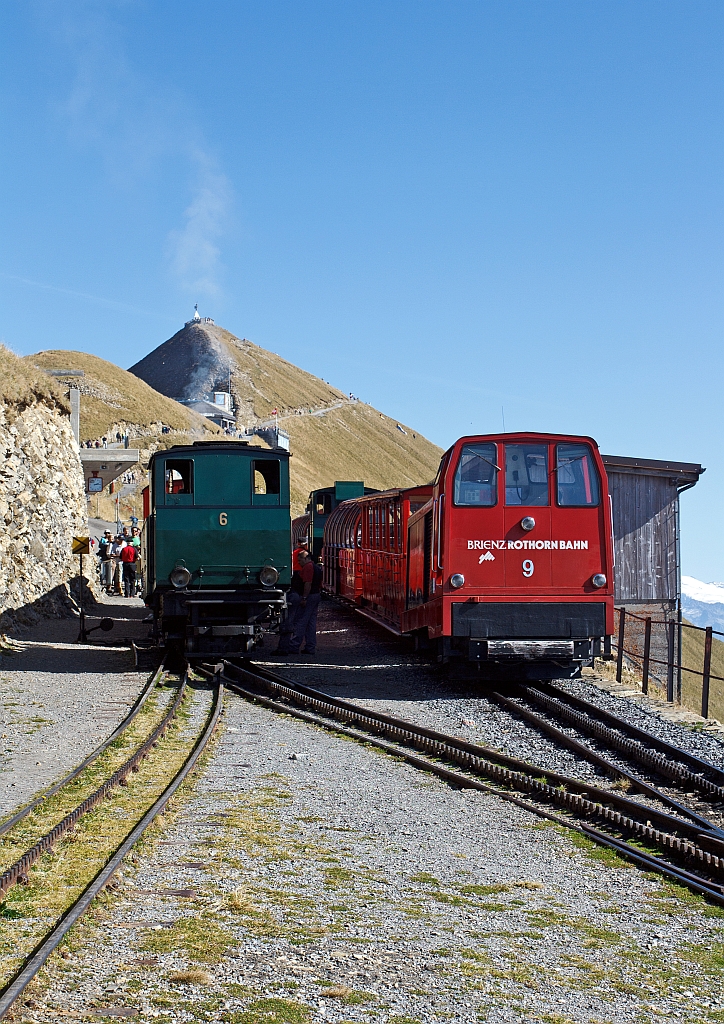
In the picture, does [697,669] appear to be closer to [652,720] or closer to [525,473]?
[525,473]

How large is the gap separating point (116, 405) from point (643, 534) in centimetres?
10487

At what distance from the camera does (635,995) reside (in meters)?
4.54

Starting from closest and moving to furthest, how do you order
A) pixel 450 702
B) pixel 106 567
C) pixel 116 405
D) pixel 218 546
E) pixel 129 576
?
pixel 450 702 → pixel 218 546 → pixel 129 576 → pixel 106 567 → pixel 116 405

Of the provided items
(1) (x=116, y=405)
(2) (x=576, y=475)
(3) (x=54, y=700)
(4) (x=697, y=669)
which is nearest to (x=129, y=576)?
(3) (x=54, y=700)

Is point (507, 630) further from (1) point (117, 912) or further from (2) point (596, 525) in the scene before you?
(1) point (117, 912)

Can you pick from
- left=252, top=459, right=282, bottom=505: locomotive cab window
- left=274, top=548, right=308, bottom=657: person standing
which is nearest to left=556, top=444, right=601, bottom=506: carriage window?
left=252, top=459, right=282, bottom=505: locomotive cab window

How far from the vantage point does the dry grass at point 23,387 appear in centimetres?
2973

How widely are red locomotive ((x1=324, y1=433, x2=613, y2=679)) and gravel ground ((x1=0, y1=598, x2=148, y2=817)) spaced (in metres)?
4.78

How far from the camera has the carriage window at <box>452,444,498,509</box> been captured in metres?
14.8

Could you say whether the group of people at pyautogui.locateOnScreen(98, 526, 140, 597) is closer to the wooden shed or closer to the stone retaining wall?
the stone retaining wall

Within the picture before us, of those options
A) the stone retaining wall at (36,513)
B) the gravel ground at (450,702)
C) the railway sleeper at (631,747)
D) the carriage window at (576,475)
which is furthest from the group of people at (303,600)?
the stone retaining wall at (36,513)

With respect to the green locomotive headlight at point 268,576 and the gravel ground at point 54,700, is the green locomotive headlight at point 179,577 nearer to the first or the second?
the green locomotive headlight at point 268,576

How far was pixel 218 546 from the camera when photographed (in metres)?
17.4

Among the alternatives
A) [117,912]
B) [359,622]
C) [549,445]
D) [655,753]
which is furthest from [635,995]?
[359,622]
